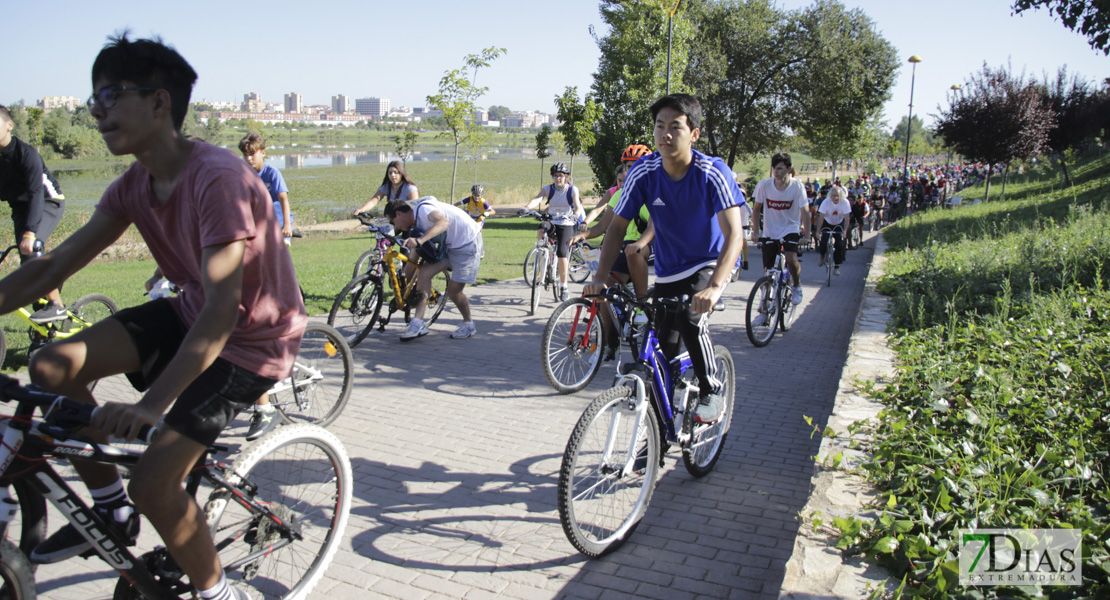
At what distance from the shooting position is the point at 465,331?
28.2ft

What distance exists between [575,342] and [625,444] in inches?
120

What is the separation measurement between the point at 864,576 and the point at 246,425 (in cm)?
423

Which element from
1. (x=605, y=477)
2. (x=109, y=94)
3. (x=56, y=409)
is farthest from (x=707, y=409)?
(x=109, y=94)

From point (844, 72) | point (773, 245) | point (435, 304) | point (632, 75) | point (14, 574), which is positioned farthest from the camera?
point (844, 72)

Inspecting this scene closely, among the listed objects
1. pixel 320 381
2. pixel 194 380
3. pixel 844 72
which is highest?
pixel 844 72

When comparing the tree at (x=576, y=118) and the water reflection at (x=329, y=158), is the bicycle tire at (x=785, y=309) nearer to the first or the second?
the tree at (x=576, y=118)

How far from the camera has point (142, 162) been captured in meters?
2.51

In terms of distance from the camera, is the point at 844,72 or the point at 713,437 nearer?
the point at 713,437

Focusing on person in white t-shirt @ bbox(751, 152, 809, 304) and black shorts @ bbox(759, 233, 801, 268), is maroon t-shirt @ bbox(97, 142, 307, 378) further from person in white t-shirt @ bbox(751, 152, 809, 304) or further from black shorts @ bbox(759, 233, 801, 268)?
black shorts @ bbox(759, 233, 801, 268)

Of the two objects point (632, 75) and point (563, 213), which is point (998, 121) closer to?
point (632, 75)

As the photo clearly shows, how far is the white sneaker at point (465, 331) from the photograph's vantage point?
28.1ft

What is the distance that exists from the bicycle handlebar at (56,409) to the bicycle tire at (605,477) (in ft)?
5.86

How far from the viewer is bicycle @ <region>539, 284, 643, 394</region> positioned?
654cm

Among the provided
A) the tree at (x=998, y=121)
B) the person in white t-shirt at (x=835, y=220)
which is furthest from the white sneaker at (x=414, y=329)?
the tree at (x=998, y=121)
